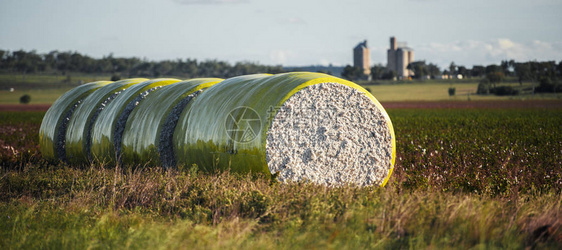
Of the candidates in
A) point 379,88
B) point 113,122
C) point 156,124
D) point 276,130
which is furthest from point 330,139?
point 379,88

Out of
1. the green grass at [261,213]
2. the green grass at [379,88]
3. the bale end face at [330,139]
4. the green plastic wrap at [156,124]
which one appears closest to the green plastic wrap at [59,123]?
the green plastic wrap at [156,124]

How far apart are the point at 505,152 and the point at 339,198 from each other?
7.38 metres

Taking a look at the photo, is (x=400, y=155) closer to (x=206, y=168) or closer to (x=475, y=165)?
(x=475, y=165)

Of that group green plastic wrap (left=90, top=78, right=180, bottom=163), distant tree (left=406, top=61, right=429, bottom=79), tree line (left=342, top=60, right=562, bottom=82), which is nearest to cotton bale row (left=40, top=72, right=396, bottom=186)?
green plastic wrap (left=90, top=78, right=180, bottom=163)

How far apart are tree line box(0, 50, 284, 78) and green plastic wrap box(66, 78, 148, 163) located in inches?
4885

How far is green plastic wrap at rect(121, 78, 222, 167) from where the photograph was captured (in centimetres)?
952

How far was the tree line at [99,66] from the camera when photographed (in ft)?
456

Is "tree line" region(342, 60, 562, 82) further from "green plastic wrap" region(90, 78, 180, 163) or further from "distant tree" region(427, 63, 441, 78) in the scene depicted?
"green plastic wrap" region(90, 78, 180, 163)

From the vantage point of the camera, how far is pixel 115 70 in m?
145

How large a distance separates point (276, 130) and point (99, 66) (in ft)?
476

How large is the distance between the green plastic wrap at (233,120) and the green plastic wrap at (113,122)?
1987 millimetres

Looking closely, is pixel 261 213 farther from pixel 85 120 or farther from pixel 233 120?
pixel 85 120

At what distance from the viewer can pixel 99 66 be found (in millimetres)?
143875

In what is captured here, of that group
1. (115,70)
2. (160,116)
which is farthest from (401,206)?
(115,70)
